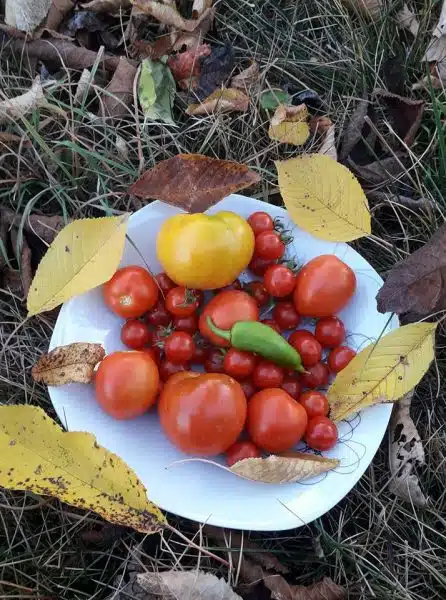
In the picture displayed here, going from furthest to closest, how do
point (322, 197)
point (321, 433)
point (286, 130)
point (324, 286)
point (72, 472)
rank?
point (286, 130), point (322, 197), point (324, 286), point (321, 433), point (72, 472)

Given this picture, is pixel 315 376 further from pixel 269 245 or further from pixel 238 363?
pixel 269 245

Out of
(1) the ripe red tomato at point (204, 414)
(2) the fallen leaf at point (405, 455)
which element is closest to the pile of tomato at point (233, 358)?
(1) the ripe red tomato at point (204, 414)

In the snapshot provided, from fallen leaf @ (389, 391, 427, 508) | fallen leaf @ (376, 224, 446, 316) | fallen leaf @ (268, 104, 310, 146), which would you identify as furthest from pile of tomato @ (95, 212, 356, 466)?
fallen leaf @ (268, 104, 310, 146)

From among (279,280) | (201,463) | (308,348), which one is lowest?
(201,463)

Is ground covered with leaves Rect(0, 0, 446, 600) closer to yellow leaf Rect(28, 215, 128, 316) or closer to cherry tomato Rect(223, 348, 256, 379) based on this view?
yellow leaf Rect(28, 215, 128, 316)

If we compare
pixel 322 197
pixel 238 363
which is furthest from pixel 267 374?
pixel 322 197

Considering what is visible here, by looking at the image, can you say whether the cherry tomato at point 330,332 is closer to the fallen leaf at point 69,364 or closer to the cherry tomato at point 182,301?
the cherry tomato at point 182,301

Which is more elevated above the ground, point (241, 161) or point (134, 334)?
point (241, 161)
